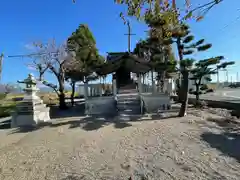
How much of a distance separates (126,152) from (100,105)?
577 centimetres

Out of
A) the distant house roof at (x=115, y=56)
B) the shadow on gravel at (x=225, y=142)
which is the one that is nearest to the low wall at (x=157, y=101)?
the distant house roof at (x=115, y=56)

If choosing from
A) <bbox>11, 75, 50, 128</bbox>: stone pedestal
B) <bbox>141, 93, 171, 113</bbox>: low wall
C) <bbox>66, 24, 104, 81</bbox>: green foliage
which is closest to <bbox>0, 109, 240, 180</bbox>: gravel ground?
<bbox>11, 75, 50, 128</bbox>: stone pedestal

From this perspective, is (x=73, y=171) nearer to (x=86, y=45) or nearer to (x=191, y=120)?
(x=191, y=120)

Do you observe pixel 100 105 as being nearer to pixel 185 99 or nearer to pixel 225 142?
pixel 185 99

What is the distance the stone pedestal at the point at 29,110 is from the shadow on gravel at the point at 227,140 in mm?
7737

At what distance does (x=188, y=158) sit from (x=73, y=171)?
8.88 ft

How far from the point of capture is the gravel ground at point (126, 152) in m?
3.68

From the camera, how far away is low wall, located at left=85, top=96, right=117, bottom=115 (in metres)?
10.1

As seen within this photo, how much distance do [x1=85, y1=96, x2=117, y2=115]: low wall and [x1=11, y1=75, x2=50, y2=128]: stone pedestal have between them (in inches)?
98.1

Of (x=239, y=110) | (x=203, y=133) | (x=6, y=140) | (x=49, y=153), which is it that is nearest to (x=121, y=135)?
(x=49, y=153)

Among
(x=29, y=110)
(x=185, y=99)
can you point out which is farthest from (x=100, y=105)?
(x=185, y=99)

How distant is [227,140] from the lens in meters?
5.36

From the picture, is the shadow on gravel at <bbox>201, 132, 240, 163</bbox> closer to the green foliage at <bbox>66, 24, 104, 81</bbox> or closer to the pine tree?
the pine tree

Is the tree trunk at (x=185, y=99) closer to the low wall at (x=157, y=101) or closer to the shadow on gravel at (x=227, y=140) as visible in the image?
the low wall at (x=157, y=101)
